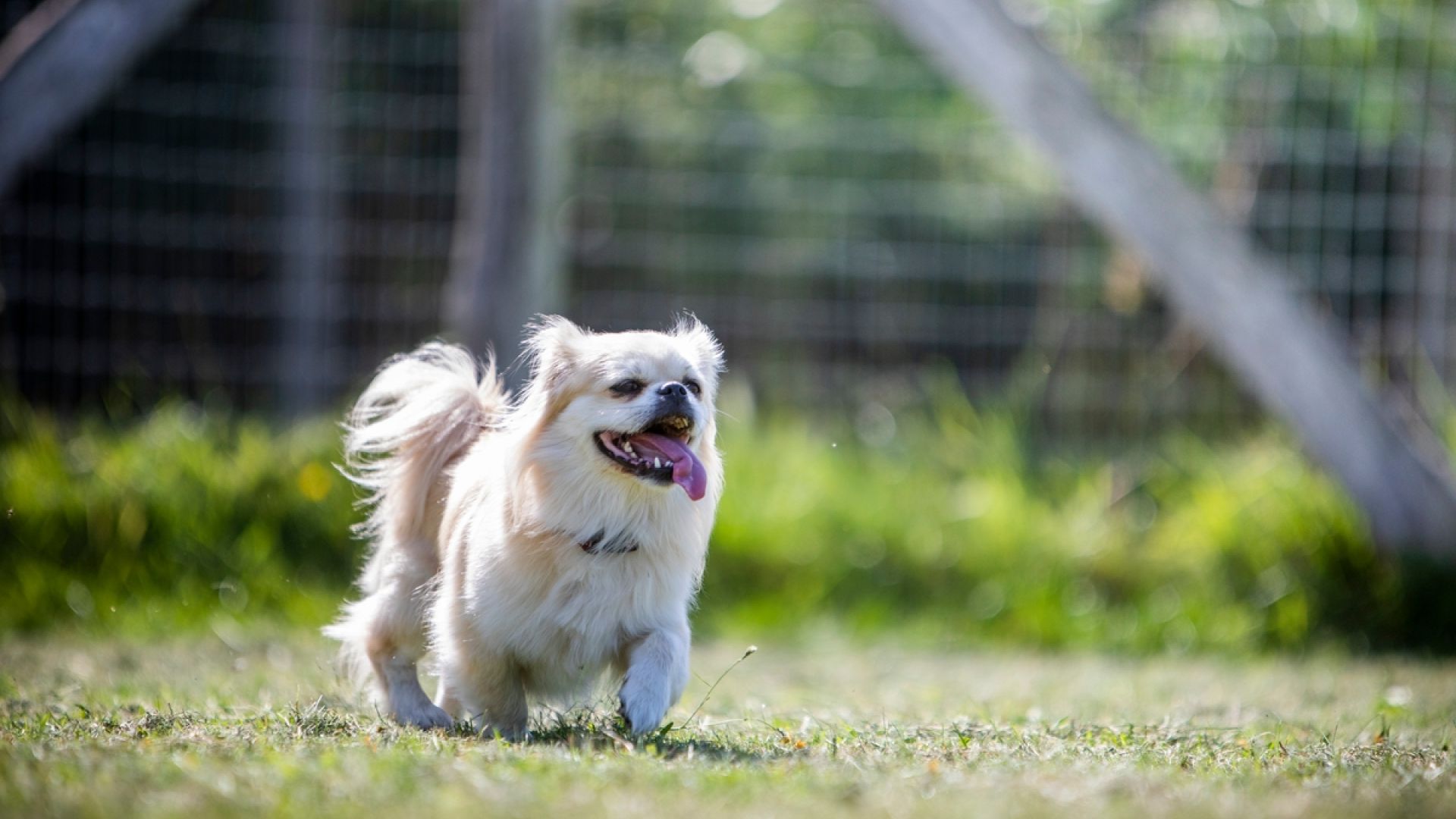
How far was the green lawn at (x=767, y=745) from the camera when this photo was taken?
2.33 m

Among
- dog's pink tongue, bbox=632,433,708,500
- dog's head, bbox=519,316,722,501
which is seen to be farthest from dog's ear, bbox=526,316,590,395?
dog's pink tongue, bbox=632,433,708,500

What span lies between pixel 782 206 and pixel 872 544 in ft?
6.78

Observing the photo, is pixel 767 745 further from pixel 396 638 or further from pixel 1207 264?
pixel 1207 264

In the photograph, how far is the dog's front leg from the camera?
3.01 metres

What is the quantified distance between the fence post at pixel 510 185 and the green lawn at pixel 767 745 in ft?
5.41

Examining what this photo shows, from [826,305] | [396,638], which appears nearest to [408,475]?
[396,638]

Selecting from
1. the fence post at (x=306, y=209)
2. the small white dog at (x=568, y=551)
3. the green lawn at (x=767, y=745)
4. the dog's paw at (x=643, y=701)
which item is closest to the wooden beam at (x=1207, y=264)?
the green lawn at (x=767, y=745)

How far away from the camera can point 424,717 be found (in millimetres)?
3488

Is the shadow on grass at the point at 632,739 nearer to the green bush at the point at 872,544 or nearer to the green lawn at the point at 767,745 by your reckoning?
the green lawn at the point at 767,745

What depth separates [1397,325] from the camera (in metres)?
6.56

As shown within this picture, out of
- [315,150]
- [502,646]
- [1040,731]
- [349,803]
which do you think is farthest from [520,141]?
[349,803]

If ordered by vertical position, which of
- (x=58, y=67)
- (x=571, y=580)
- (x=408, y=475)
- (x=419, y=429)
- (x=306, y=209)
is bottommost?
(x=571, y=580)

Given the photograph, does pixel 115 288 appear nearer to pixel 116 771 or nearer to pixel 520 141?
pixel 520 141

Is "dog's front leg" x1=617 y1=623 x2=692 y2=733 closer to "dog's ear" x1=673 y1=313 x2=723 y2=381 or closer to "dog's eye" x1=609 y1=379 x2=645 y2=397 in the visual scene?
"dog's eye" x1=609 y1=379 x2=645 y2=397
